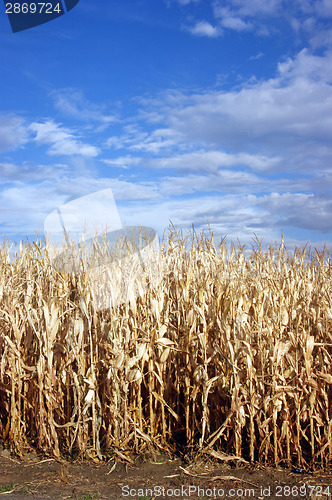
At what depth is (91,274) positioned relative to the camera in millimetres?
4418

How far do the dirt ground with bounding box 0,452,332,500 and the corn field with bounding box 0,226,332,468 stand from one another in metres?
0.13

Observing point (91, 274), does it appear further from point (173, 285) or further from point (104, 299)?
point (173, 285)

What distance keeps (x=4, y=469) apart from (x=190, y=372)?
2.01 metres

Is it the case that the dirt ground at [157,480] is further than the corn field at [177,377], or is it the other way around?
the corn field at [177,377]

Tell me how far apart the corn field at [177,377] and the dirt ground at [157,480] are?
131 millimetres

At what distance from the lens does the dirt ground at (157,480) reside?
3.58m

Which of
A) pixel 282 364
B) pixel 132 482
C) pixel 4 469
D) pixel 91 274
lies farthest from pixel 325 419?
pixel 4 469

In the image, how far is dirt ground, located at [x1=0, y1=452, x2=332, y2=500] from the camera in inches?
141

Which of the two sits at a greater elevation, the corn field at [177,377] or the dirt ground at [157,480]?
the corn field at [177,377]

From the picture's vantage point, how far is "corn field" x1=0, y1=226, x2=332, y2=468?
3.99 metres

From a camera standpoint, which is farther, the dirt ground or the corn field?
the corn field

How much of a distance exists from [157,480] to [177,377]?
97 centimetres

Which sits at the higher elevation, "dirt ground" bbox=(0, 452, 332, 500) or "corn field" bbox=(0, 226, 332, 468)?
"corn field" bbox=(0, 226, 332, 468)

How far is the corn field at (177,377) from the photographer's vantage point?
157 inches
